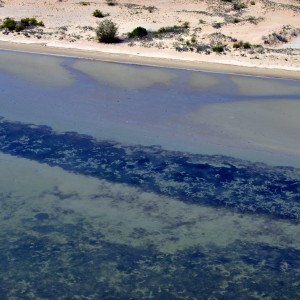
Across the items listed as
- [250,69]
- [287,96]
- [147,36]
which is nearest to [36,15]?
[147,36]

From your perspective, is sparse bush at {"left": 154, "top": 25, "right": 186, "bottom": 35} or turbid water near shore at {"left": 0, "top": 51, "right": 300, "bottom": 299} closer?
turbid water near shore at {"left": 0, "top": 51, "right": 300, "bottom": 299}

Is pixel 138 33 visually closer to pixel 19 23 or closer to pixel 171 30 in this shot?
pixel 171 30

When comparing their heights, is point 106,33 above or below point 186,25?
above

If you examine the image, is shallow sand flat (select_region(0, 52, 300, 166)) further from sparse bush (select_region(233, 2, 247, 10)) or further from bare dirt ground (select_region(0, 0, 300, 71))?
sparse bush (select_region(233, 2, 247, 10))

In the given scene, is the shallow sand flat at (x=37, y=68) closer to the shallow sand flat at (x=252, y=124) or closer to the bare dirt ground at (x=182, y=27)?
the bare dirt ground at (x=182, y=27)

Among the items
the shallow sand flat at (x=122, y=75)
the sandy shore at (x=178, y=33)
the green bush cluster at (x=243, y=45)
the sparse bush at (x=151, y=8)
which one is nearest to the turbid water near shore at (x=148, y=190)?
the shallow sand flat at (x=122, y=75)

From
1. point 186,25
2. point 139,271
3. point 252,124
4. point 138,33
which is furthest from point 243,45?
point 139,271

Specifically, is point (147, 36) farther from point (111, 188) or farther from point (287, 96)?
point (111, 188)

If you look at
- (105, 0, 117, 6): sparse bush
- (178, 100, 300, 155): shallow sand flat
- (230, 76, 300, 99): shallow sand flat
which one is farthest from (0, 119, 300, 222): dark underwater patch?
(105, 0, 117, 6): sparse bush
